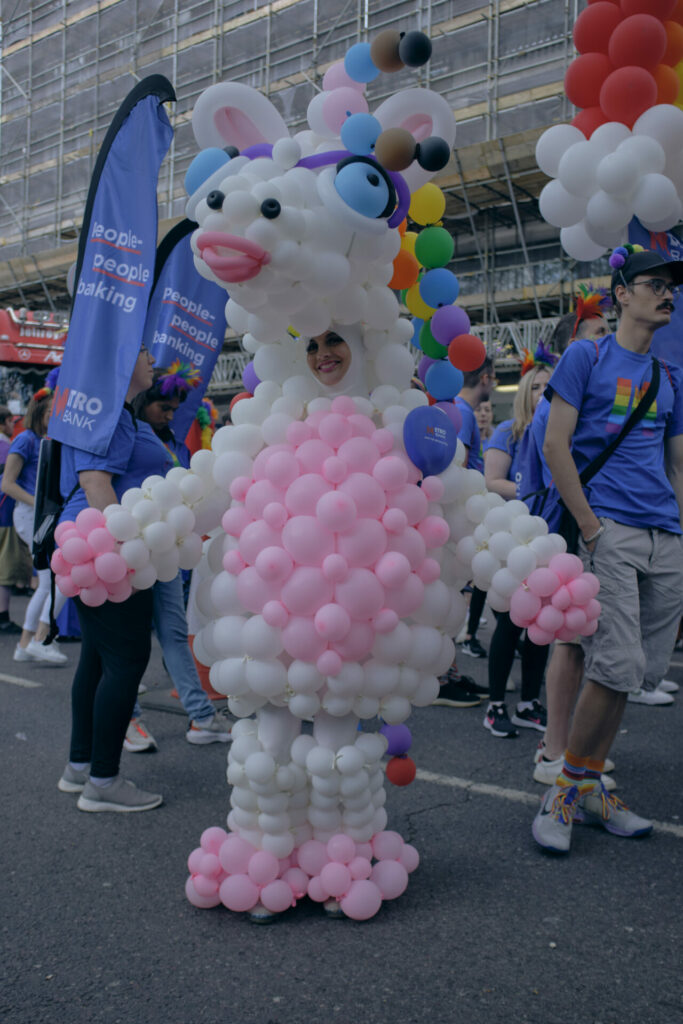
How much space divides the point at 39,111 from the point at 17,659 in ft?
84.4

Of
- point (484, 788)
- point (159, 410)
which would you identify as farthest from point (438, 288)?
point (484, 788)

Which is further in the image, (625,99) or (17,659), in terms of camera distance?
(17,659)

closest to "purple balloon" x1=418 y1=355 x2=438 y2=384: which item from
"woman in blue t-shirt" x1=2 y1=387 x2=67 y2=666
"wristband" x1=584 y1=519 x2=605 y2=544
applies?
"wristband" x1=584 y1=519 x2=605 y2=544

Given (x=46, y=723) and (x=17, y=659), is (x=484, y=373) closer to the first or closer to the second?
(x=46, y=723)

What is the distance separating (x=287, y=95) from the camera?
21.0 metres

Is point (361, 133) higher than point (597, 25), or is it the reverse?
point (597, 25)

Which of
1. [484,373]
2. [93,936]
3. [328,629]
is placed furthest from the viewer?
[484,373]

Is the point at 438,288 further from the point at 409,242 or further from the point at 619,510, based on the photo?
the point at 619,510

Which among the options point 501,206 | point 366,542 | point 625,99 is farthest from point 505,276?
point 366,542

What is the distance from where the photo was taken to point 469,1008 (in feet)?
6.64

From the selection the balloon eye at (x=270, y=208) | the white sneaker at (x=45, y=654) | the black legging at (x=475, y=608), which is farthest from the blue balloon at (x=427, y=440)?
the white sneaker at (x=45, y=654)

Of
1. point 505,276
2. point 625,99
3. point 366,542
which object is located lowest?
point 366,542

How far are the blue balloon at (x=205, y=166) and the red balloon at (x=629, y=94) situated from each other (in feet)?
5.19

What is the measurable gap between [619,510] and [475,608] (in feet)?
10.1
